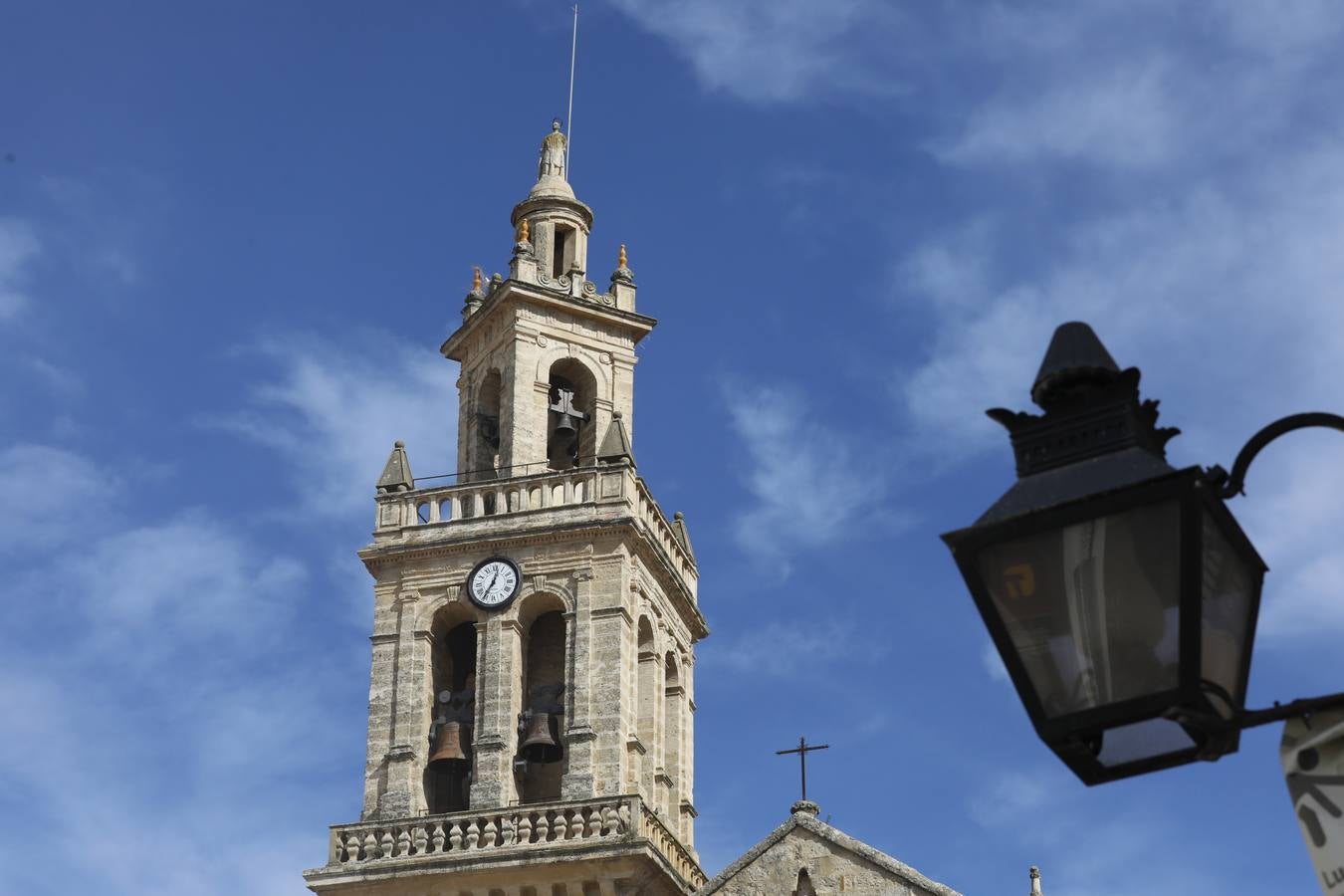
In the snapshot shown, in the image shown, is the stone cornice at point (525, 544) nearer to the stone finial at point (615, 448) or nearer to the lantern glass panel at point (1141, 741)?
the stone finial at point (615, 448)

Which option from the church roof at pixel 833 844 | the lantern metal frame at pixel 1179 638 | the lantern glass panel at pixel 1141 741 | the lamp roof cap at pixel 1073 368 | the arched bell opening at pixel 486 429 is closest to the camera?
the lantern metal frame at pixel 1179 638

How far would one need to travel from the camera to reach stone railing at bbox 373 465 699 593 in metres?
31.3

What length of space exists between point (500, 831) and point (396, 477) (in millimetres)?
6460

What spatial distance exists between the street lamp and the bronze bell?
86.1 feet

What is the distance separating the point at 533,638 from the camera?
31750 mm

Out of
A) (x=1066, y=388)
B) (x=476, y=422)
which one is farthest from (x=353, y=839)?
(x=1066, y=388)

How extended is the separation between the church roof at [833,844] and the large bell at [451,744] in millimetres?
4342

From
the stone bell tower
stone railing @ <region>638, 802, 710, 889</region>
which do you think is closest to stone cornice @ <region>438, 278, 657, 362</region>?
the stone bell tower

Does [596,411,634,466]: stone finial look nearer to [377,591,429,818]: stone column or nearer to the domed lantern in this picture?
[377,591,429,818]: stone column

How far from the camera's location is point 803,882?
1088 inches

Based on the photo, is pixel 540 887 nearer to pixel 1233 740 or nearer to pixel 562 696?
pixel 562 696

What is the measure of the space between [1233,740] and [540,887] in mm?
25304

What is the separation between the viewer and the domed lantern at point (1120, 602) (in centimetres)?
375

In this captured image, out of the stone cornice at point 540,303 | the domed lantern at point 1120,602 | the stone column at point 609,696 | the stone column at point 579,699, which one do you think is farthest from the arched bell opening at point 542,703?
the domed lantern at point 1120,602
